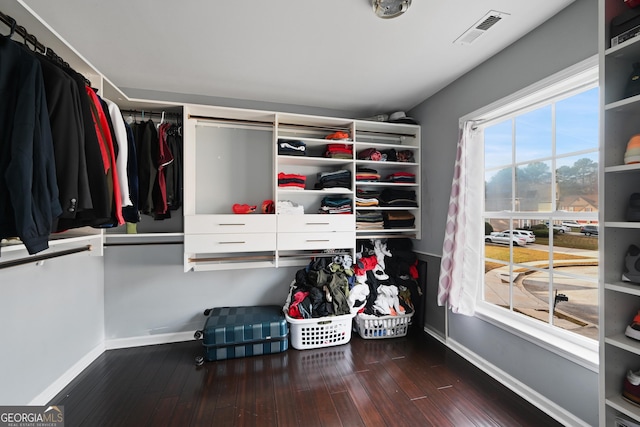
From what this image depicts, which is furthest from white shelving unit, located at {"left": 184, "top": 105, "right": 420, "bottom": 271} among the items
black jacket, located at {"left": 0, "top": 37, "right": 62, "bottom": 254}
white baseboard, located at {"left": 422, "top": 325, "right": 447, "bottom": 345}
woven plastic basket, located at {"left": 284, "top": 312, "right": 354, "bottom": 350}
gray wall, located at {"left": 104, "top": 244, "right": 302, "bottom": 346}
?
black jacket, located at {"left": 0, "top": 37, "right": 62, "bottom": 254}

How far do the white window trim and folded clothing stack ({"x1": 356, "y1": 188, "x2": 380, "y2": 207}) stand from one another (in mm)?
1053

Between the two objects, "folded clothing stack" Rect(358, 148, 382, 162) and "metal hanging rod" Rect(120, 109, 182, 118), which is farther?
"folded clothing stack" Rect(358, 148, 382, 162)

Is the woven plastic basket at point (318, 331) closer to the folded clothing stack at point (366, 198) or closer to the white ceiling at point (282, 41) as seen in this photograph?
the folded clothing stack at point (366, 198)

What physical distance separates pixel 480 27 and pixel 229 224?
2.29m

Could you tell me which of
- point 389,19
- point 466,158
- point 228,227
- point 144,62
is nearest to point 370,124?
point 466,158

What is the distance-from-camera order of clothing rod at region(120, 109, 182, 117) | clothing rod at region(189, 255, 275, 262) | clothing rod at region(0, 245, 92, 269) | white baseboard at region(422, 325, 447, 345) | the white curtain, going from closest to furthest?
clothing rod at region(0, 245, 92, 269) → the white curtain → clothing rod at region(120, 109, 182, 117) → clothing rod at region(189, 255, 275, 262) → white baseboard at region(422, 325, 447, 345)

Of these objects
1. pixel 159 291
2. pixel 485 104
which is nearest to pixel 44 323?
pixel 159 291

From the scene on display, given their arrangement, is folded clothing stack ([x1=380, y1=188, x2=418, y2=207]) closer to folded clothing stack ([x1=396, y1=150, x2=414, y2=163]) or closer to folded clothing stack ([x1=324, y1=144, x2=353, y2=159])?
folded clothing stack ([x1=396, y1=150, x2=414, y2=163])

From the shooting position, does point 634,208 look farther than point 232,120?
No

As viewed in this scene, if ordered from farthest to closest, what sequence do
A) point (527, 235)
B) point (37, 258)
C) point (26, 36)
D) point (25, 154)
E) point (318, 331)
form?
point (318, 331) → point (527, 235) → point (37, 258) → point (26, 36) → point (25, 154)

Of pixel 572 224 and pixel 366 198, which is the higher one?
pixel 366 198

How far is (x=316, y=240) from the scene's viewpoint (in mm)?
2453

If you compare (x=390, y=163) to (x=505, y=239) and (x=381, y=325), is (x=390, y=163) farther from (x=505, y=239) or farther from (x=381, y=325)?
(x=381, y=325)

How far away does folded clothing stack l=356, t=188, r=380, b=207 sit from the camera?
2684 millimetres
